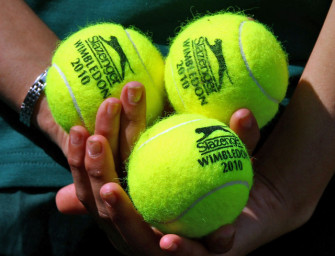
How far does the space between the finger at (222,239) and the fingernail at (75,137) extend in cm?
41

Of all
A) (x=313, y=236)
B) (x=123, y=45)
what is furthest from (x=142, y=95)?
(x=313, y=236)

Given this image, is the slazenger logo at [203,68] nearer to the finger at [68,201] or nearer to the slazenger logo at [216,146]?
the slazenger logo at [216,146]

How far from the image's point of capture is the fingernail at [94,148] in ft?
3.10

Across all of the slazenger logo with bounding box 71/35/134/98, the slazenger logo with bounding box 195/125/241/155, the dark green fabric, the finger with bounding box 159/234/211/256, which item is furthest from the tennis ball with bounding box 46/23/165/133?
the finger with bounding box 159/234/211/256

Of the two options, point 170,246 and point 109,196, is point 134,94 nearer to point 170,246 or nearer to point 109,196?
point 109,196

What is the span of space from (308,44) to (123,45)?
59 centimetres

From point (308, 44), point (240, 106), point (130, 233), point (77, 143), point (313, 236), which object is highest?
point (308, 44)

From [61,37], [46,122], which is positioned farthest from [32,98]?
[61,37]

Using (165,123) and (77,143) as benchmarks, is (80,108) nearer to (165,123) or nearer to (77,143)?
(77,143)

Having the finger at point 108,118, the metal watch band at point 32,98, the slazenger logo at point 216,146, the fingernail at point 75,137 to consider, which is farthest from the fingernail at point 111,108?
the metal watch band at point 32,98

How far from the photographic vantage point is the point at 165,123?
100 cm

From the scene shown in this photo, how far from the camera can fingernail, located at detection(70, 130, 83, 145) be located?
0.98 metres

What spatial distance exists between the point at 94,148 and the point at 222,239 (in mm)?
382

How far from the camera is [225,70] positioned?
3.33ft
